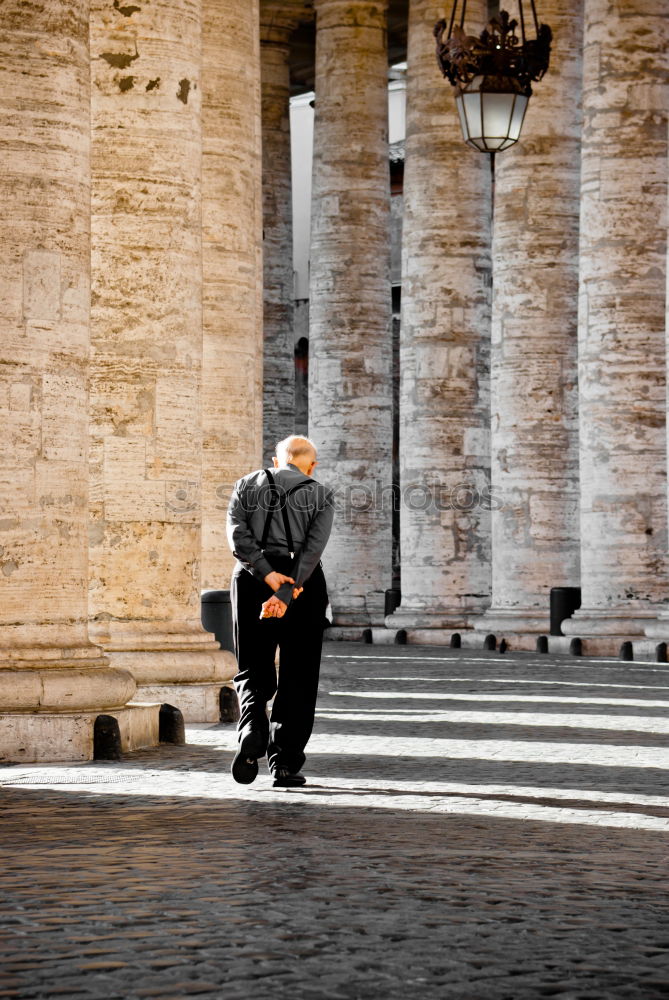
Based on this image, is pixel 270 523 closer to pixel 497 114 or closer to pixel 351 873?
pixel 351 873

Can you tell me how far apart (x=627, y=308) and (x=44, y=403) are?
19.9 metres

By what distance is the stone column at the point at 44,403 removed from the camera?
15578 mm

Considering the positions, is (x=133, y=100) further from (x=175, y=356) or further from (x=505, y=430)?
(x=505, y=430)

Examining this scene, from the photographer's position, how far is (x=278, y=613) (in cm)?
1358

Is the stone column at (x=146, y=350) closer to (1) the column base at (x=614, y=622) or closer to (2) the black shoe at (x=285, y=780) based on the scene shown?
(2) the black shoe at (x=285, y=780)

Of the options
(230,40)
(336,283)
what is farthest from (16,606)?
(336,283)

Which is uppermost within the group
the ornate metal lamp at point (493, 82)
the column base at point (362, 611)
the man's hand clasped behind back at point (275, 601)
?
the ornate metal lamp at point (493, 82)

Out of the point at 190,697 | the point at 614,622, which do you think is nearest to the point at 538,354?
the point at 614,622

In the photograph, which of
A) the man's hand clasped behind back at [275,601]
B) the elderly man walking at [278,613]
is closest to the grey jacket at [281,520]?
the elderly man walking at [278,613]

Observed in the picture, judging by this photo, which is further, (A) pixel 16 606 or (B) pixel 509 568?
(B) pixel 509 568

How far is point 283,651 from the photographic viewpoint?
13969mm

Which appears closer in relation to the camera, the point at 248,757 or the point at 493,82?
the point at 248,757

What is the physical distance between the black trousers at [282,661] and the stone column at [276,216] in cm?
3596

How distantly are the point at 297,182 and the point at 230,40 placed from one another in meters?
50.2
